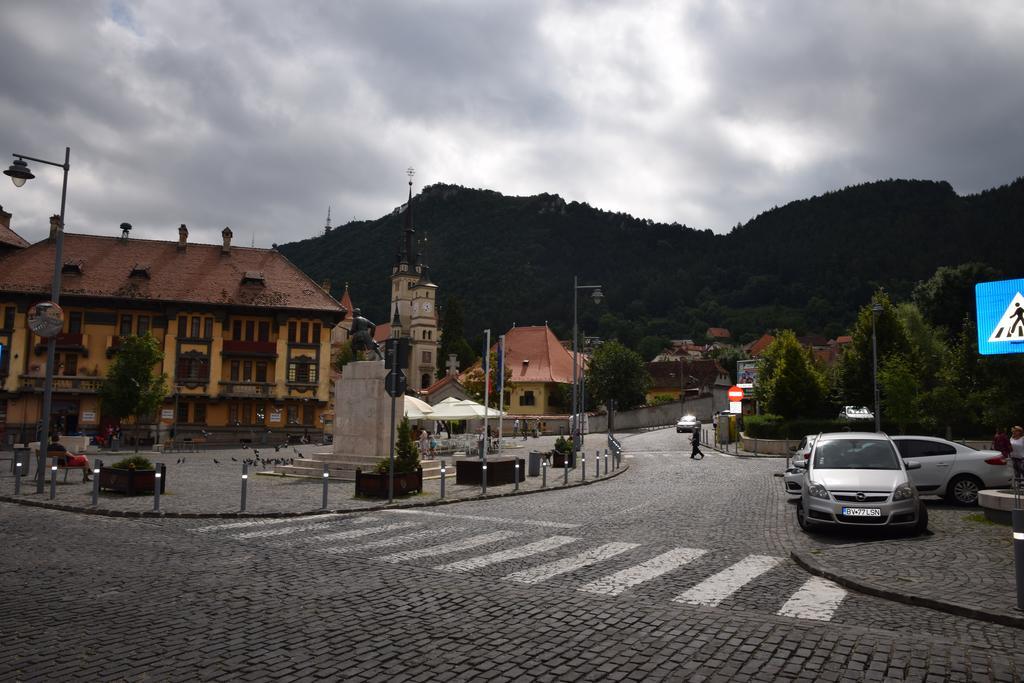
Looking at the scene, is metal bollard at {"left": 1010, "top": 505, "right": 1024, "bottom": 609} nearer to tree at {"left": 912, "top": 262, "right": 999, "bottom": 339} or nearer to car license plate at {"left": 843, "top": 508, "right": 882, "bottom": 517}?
car license plate at {"left": 843, "top": 508, "right": 882, "bottom": 517}

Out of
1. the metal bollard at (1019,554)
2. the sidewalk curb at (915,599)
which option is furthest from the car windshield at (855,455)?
the metal bollard at (1019,554)

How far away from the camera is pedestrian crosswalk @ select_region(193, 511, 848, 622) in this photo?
836 cm

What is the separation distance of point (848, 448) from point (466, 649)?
9980mm

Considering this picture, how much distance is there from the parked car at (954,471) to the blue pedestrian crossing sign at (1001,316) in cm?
422

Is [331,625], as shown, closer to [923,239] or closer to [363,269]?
[363,269]

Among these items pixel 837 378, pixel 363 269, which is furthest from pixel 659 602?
pixel 363 269

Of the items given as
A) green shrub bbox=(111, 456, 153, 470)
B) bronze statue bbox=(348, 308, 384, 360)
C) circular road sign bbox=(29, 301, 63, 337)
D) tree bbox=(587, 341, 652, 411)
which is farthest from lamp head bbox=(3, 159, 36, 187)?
tree bbox=(587, 341, 652, 411)

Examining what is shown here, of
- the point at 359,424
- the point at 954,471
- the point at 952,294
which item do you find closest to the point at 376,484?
the point at 359,424

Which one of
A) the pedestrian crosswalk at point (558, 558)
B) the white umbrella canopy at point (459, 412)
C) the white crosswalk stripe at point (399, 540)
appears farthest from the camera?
the white umbrella canopy at point (459, 412)

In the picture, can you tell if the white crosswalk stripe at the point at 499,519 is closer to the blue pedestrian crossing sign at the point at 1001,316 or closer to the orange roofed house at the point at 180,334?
the blue pedestrian crossing sign at the point at 1001,316

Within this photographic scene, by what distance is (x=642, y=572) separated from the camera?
9438 mm

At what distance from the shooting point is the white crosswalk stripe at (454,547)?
34.6 ft

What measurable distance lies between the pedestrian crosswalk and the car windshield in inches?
136

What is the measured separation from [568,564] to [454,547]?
2148 millimetres
